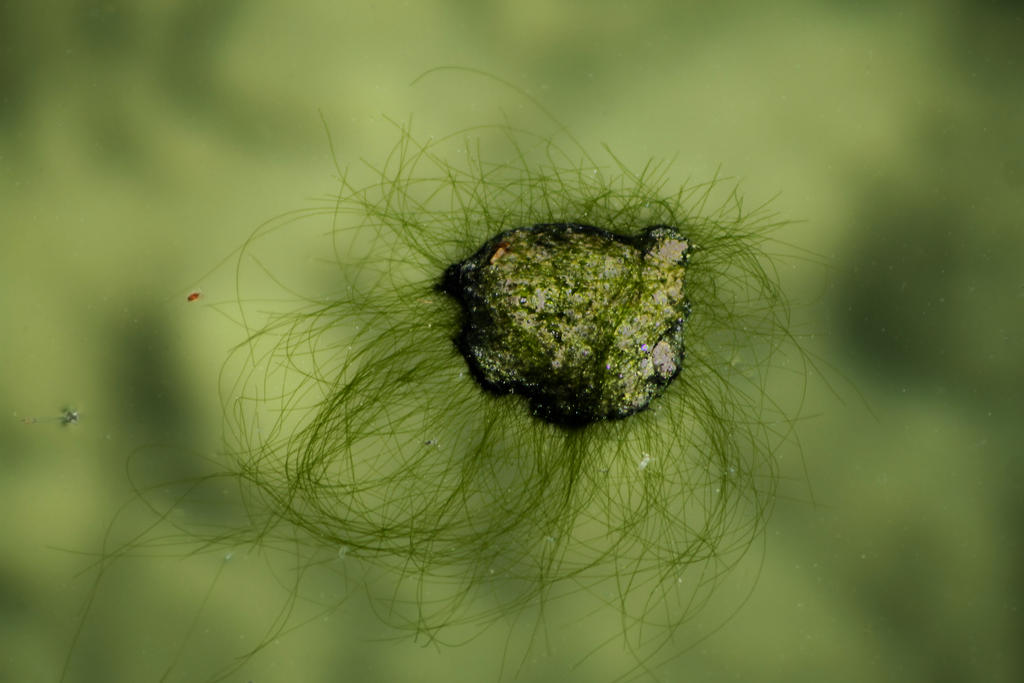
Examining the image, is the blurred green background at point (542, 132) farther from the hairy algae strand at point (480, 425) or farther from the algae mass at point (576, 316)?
the algae mass at point (576, 316)

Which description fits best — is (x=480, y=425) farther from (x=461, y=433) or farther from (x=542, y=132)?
(x=542, y=132)

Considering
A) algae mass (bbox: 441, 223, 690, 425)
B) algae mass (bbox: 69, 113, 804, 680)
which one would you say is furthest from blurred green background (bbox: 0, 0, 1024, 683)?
algae mass (bbox: 441, 223, 690, 425)

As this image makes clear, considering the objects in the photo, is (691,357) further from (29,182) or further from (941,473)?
(29,182)

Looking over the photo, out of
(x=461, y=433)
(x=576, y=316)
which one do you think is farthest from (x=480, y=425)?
(x=576, y=316)

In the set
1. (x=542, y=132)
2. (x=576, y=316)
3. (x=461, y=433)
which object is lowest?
(x=461, y=433)

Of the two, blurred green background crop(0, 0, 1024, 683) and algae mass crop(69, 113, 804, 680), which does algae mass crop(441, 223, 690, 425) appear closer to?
algae mass crop(69, 113, 804, 680)

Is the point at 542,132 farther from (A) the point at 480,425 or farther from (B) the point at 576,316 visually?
(A) the point at 480,425

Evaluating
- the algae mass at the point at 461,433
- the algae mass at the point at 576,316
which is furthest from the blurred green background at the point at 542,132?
the algae mass at the point at 576,316

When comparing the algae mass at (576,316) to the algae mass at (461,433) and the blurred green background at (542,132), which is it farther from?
the blurred green background at (542,132)

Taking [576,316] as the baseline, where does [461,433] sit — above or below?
below
